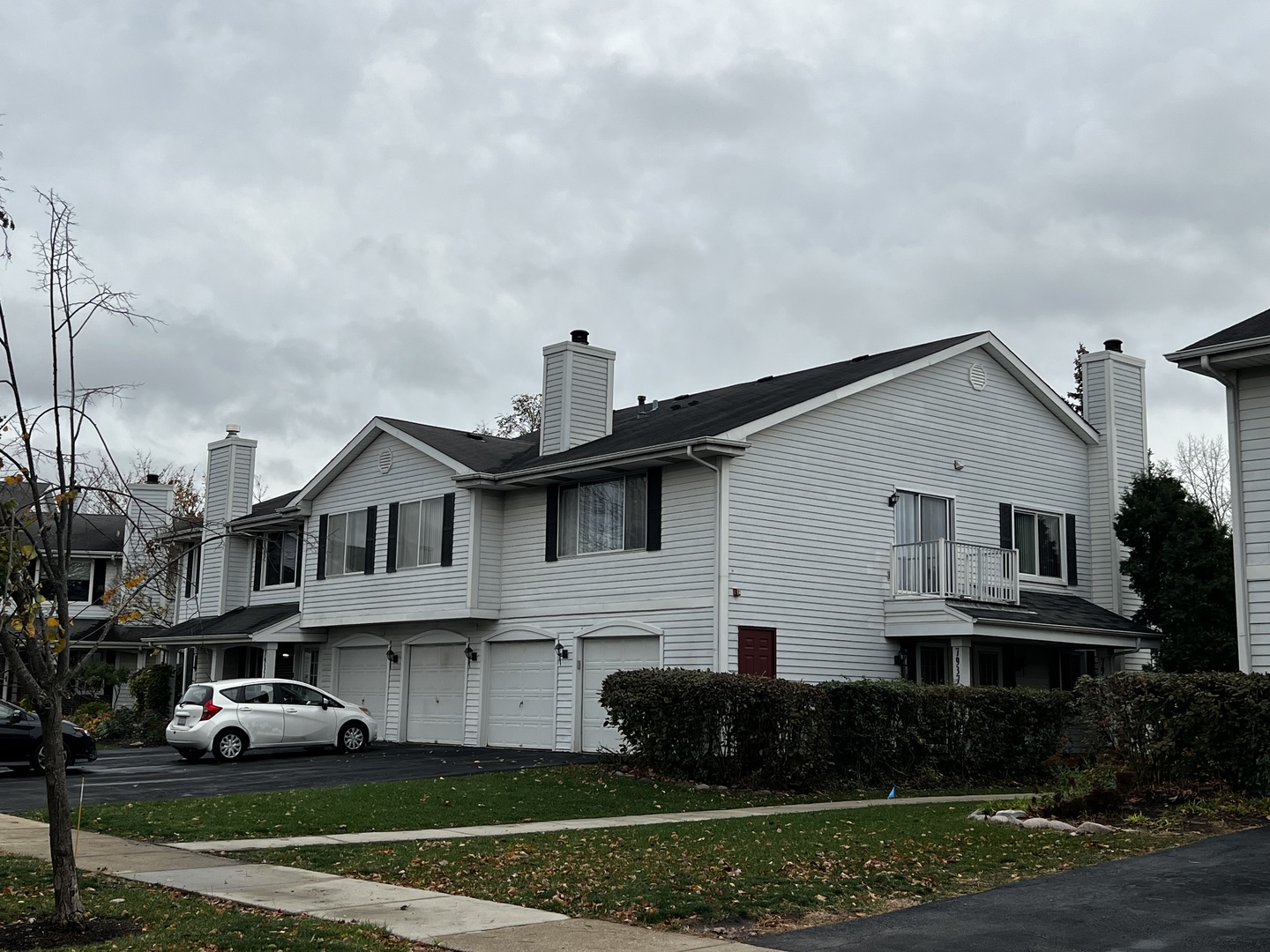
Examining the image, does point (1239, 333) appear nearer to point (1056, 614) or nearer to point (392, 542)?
point (1056, 614)

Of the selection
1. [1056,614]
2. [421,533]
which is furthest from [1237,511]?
[421,533]

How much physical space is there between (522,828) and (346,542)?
55.5 feet

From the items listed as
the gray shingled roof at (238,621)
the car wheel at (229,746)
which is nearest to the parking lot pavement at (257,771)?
the car wheel at (229,746)

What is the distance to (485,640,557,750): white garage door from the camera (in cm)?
2497

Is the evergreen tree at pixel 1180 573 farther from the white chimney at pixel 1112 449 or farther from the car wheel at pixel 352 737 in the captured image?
the car wheel at pixel 352 737

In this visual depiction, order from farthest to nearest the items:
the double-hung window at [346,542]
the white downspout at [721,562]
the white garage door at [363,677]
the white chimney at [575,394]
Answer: the double-hung window at [346,542] < the white garage door at [363,677] < the white chimney at [575,394] < the white downspout at [721,562]

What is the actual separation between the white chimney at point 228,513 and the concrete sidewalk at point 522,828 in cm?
2230

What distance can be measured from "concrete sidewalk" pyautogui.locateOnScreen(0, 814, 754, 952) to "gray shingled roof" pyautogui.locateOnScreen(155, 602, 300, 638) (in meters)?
18.7

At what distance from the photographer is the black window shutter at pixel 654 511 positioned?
23.1 meters

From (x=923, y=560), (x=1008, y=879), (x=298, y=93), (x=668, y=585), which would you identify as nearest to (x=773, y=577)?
(x=668, y=585)

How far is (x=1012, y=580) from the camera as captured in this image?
24.5m

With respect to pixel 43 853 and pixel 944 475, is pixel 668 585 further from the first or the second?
pixel 43 853

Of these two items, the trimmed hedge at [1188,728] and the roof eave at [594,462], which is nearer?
the trimmed hedge at [1188,728]

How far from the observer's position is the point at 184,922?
8.73 meters
